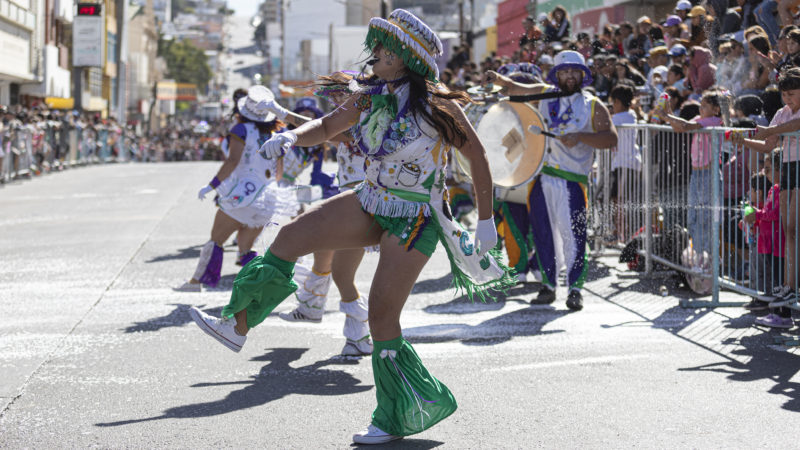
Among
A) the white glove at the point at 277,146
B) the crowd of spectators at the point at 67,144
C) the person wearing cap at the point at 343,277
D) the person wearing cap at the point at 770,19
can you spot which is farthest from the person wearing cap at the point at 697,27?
the white glove at the point at 277,146

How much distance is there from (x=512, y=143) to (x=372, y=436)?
406 cm

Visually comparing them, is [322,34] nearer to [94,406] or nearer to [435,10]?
[435,10]

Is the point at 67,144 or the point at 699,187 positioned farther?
the point at 67,144

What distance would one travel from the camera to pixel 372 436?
4570mm

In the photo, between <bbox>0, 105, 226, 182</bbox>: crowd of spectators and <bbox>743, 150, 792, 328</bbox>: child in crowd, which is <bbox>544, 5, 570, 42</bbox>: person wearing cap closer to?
<bbox>0, 105, 226, 182</bbox>: crowd of spectators

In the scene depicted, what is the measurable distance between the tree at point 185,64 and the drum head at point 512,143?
4482 inches

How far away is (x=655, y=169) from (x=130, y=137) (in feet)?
131

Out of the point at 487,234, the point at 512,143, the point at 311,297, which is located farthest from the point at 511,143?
the point at 487,234

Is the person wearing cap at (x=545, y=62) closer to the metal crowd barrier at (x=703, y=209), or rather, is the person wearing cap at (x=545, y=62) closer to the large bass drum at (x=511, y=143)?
the metal crowd barrier at (x=703, y=209)

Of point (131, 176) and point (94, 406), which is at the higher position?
point (131, 176)

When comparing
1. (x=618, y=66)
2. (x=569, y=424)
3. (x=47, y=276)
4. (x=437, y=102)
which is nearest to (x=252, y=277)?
(x=437, y=102)

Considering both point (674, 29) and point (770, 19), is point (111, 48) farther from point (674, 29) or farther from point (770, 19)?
point (770, 19)

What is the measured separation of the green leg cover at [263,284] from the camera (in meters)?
4.71

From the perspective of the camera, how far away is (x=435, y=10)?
9719 cm
